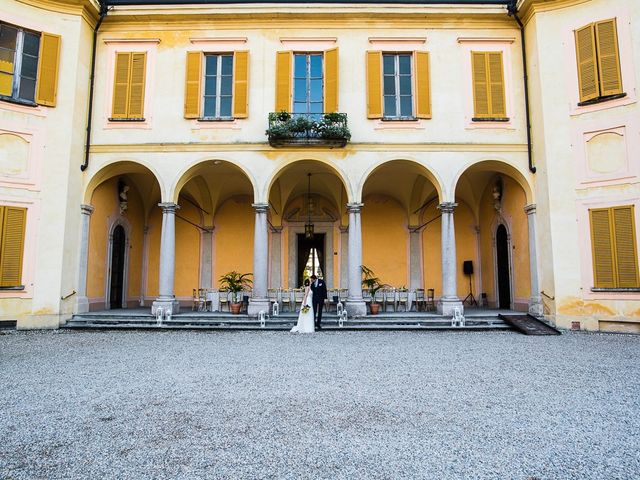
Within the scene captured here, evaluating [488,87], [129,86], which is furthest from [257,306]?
[488,87]

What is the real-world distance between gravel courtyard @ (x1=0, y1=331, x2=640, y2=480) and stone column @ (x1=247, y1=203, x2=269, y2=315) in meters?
3.80

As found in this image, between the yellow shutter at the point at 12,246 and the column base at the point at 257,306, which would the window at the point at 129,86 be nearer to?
the yellow shutter at the point at 12,246

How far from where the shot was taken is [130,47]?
12.8m

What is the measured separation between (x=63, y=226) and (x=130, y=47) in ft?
18.7

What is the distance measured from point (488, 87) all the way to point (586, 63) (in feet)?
8.06

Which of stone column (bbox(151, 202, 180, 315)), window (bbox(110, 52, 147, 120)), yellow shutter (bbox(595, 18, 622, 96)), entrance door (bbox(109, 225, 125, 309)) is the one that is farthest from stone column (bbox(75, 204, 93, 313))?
yellow shutter (bbox(595, 18, 622, 96))

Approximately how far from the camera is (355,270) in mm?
12102

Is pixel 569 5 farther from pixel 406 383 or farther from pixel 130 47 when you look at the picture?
pixel 130 47

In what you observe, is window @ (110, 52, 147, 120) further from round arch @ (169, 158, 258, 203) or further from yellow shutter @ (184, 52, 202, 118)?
round arch @ (169, 158, 258, 203)

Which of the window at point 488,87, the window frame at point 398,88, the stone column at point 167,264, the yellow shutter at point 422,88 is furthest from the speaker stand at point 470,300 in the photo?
the stone column at point 167,264

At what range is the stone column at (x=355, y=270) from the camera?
11922 millimetres

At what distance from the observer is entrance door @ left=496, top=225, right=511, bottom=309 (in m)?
14.3

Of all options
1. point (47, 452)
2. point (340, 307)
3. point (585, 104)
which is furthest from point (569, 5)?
point (47, 452)

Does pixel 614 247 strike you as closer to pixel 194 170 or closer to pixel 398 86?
pixel 398 86
